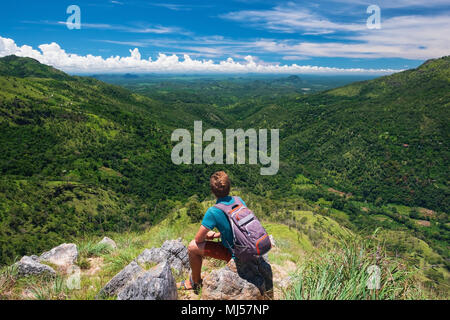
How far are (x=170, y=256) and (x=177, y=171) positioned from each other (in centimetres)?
11729

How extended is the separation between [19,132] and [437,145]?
214096 millimetres

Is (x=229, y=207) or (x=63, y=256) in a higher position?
(x=229, y=207)

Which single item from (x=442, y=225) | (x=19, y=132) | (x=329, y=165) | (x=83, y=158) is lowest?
(x=442, y=225)

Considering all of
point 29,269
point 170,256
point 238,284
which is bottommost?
point 170,256

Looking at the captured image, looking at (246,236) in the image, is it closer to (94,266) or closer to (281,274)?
(281,274)

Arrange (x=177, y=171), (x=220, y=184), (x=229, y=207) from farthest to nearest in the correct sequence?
(x=177, y=171)
(x=220, y=184)
(x=229, y=207)

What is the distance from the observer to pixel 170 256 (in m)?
5.18

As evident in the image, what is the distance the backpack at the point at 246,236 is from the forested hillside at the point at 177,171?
155ft

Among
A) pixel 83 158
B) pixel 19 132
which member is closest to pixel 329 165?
pixel 83 158

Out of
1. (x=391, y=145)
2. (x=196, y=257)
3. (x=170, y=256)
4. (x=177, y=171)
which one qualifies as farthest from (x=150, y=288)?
(x=391, y=145)

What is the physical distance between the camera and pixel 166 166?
117875 millimetres

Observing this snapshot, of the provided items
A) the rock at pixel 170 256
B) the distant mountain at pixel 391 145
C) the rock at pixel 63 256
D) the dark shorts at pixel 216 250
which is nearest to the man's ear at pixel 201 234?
the dark shorts at pixel 216 250
